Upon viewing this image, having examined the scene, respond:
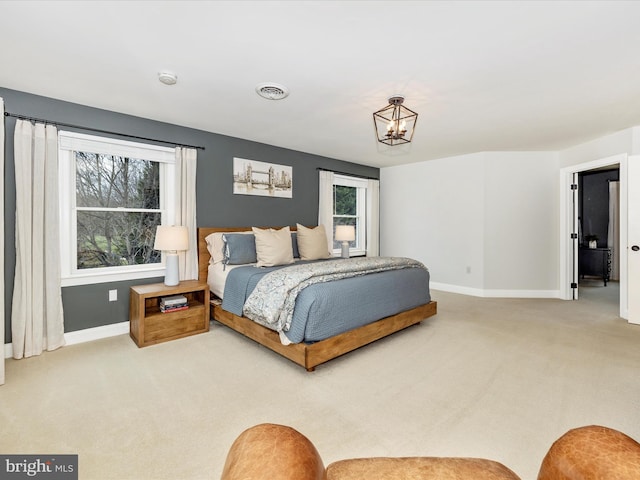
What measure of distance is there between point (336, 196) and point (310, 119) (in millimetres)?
2587

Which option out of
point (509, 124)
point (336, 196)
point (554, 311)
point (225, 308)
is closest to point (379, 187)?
point (336, 196)

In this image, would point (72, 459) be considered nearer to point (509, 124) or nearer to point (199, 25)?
point (199, 25)

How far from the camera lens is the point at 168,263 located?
345cm

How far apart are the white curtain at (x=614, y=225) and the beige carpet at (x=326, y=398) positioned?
4.56 m

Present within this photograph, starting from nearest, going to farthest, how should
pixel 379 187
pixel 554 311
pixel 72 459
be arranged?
pixel 72 459, pixel 554 311, pixel 379 187

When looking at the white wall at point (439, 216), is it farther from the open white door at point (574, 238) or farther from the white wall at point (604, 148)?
the open white door at point (574, 238)

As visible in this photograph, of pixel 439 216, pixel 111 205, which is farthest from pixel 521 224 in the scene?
pixel 111 205

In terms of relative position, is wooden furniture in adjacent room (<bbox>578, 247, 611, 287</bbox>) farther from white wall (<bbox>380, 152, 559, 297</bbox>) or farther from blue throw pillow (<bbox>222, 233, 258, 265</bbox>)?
blue throw pillow (<bbox>222, 233, 258, 265</bbox>)

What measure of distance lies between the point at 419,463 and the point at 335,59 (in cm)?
238

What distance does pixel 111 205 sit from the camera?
3.48 m

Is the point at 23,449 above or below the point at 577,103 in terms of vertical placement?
below

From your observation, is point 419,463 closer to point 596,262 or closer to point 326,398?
point 326,398

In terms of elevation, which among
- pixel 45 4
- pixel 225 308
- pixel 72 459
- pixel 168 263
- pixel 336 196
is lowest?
pixel 72 459

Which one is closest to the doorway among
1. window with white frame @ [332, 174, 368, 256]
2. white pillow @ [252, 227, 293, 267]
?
window with white frame @ [332, 174, 368, 256]
